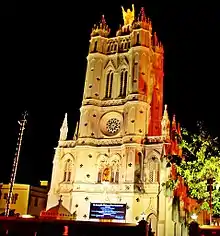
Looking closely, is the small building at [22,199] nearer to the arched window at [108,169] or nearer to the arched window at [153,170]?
the arched window at [108,169]

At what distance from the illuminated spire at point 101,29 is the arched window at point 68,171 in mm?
18214

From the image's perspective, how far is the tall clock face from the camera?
44094mm

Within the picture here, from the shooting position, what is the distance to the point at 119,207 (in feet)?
126

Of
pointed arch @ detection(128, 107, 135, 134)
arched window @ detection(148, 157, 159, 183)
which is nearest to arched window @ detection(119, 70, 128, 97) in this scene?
pointed arch @ detection(128, 107, 135, 134)

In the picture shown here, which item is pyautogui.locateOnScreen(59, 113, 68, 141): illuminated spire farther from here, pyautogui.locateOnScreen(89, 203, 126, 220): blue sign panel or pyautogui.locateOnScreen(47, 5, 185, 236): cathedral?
pyautogui.locateOnScreen(89, 203, 126, 220): blue sign panel

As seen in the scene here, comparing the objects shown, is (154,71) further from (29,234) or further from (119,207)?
(29,234)

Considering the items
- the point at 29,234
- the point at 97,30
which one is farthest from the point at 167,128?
the point at 29,234

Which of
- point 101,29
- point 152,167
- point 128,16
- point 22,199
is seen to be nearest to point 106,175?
point 152,167

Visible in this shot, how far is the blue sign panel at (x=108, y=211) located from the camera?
126 feet

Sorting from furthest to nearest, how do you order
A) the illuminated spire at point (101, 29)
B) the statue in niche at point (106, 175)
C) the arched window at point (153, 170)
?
the illuminated spire at point (101, 29), the statue in niche at point (106, 175), the arched window at point (153, 170)

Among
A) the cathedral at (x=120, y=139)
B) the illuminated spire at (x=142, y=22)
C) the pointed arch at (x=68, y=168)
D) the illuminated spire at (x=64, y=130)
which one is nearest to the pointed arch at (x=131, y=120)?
the cathedral at (x=120, y=139)

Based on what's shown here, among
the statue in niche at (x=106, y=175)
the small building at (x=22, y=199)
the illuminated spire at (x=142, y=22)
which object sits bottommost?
the small building at (x=22, y=199)

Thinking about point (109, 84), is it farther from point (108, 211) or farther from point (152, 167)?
point (108, 211)

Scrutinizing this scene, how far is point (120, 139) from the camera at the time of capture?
42500mm
